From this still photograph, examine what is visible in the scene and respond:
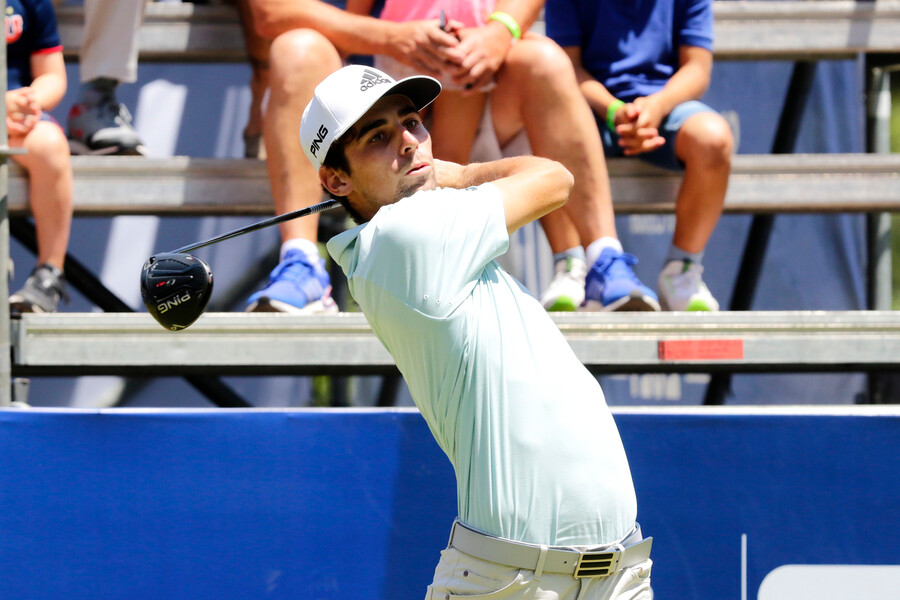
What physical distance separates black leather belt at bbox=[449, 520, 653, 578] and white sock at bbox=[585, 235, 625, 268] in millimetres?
1437

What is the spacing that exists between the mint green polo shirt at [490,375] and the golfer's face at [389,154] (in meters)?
0.10

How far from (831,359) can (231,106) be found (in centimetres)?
294

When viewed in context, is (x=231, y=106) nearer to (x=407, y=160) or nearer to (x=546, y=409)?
(x=407, y=160)

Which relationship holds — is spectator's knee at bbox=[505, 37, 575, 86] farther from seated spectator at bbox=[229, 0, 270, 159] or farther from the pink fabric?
seated spectator at bbox=[229, 0, 270, 159]

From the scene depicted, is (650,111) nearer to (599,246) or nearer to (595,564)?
(599,246)

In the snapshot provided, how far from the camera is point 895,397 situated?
362cm

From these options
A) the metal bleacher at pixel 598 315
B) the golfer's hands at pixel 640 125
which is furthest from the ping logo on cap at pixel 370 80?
the golfer's hands at pixel 640 125

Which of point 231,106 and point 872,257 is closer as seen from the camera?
point 872,257

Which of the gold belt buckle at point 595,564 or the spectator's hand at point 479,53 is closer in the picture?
the gold belt buckle at point 595,564

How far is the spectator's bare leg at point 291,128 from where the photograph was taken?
2934 millimetres

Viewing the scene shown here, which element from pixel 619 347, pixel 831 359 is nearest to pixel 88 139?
pixel 619 347

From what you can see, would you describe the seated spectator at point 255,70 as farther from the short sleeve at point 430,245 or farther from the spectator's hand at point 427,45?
the short sleeve at point 430,245

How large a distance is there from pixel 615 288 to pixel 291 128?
1.08m

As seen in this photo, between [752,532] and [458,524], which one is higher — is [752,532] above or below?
below
